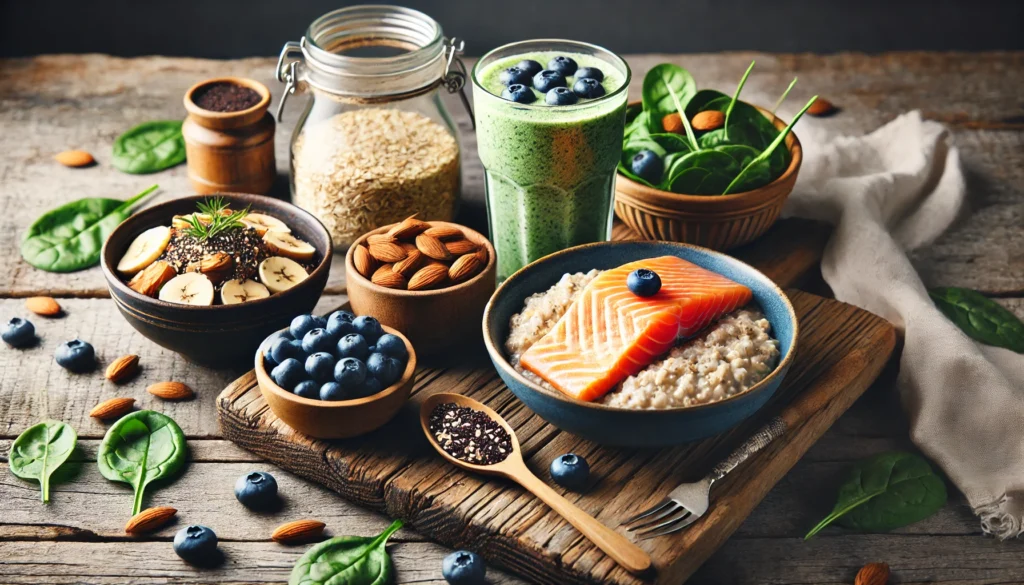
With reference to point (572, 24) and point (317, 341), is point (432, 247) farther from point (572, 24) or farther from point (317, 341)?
point (572, 24)

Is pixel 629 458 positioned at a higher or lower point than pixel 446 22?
higher

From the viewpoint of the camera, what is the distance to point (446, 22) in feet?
13.2

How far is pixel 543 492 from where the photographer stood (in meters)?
1.72

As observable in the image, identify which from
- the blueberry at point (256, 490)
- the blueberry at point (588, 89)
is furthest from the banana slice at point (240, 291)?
the blueberry at point (588, 89)

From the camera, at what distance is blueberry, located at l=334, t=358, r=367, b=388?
5.89 ft

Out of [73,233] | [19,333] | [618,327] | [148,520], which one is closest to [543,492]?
[618,327]

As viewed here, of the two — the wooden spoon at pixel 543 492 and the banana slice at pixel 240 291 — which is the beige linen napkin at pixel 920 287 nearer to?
the wooden spoon at pixel 543 492

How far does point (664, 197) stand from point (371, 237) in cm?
63

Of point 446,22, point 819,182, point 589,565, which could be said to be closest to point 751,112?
point 819,182

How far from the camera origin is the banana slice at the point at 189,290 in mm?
1994

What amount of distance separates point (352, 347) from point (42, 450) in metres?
0.61

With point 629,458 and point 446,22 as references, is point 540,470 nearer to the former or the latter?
point 629,458

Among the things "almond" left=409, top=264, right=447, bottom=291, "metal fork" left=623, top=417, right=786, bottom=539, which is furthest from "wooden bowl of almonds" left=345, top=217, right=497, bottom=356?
"metal fork" left=623, top=417, right=786, bottom=539

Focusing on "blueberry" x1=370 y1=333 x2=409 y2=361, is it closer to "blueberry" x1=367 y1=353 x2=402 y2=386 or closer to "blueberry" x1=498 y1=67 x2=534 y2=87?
"blueberry" x1=367 y1=353 x2=402 y2=386
